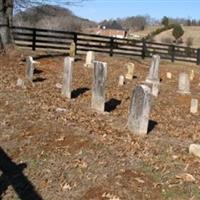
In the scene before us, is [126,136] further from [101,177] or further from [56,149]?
[101,177]

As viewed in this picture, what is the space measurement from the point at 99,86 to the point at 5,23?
1126cm

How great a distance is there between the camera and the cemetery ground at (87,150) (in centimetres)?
852

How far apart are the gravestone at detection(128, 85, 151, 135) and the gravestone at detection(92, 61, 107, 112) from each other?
2256mm

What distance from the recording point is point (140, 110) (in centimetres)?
1151

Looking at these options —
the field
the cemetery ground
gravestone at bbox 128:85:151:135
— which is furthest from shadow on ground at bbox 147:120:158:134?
the field

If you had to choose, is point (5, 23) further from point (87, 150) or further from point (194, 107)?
point (87, 150)

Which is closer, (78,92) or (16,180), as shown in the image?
(16,180)

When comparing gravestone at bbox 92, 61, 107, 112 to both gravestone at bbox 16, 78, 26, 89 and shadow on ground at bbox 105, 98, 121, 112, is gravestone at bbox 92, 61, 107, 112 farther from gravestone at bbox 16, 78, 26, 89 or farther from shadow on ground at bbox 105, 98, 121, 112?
gravestone at bbox 16, 78, 26, 89

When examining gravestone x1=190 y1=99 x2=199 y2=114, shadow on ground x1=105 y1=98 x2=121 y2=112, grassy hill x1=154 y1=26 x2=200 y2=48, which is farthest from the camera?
grassy hill x1=154 y1=26 x2=200 y2=48

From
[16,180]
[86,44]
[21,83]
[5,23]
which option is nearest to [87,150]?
[16,180]

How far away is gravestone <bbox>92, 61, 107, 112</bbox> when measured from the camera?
13805 mm

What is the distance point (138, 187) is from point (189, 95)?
11.1m

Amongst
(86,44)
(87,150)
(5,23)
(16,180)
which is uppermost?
(5,23)

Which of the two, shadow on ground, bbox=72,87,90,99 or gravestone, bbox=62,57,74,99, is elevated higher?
gravestone, bbox=62,57,74,99
